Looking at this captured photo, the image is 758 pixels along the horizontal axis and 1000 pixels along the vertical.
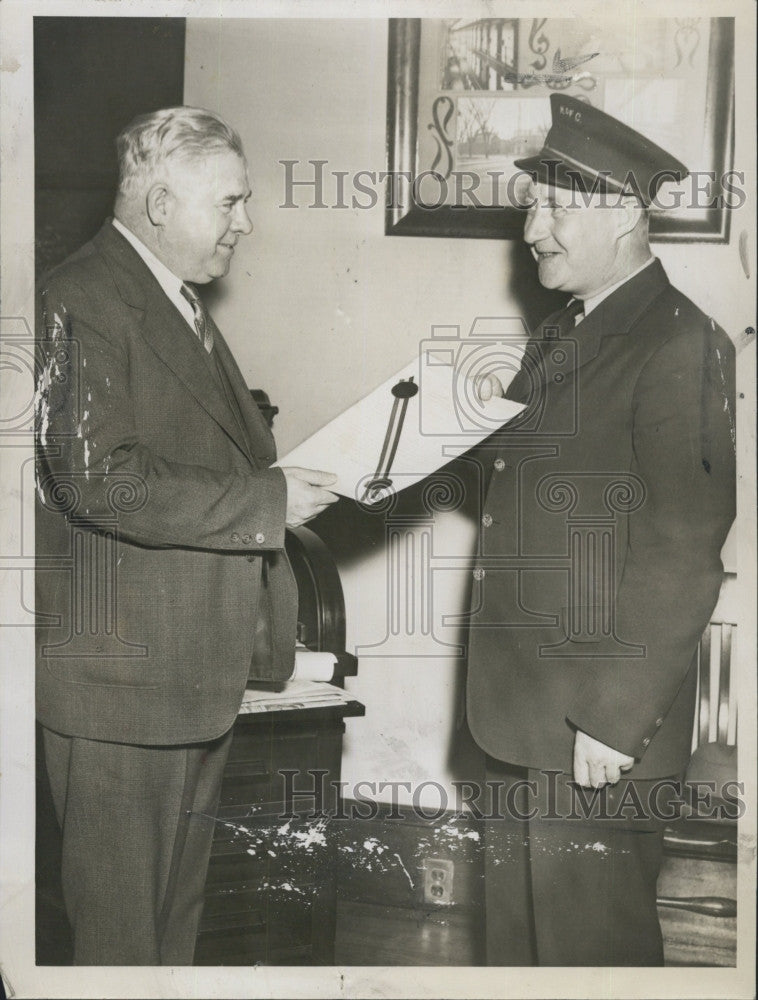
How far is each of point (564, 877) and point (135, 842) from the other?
3.07 feet

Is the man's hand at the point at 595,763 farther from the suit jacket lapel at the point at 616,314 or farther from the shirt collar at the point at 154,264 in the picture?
the shirt collar at the point at 154,264

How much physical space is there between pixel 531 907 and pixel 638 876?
247mm

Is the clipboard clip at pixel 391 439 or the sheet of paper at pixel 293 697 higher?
the clipboard clip at pixel 391 439

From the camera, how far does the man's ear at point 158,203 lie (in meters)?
Result: 2.11

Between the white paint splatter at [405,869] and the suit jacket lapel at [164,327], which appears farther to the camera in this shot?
the white paint splatter at [405,869]

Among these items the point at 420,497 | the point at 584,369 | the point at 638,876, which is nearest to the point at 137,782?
the point at 420,497

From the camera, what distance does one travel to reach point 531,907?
220 cm

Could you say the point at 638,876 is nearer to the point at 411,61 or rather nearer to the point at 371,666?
the point at 371,666

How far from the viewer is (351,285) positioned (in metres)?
2.20

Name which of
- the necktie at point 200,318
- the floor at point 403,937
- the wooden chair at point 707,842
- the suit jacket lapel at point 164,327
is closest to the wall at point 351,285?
the necktie at point 200,318

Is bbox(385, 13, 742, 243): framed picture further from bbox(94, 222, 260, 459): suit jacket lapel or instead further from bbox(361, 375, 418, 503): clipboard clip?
bbox(94, 222, 260, 459): suit jacket lapel

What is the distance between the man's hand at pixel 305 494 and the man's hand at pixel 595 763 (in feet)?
2.42

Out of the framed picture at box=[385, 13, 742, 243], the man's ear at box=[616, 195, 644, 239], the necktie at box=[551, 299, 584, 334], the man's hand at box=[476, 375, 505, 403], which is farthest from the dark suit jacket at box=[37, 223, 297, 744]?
the man's ear at box=[616, 195, 644, 239]

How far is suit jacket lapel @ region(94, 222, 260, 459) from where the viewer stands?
2.05 metres
